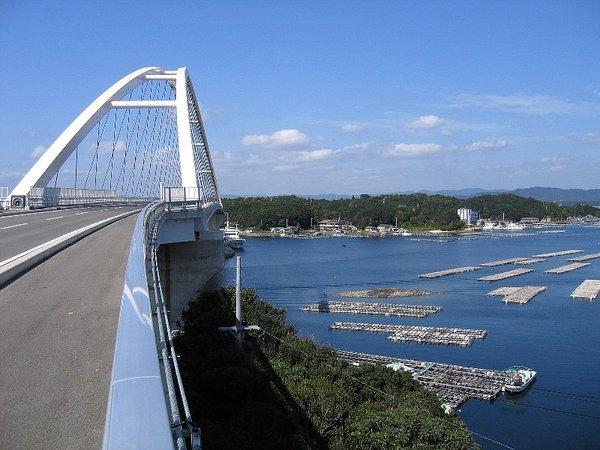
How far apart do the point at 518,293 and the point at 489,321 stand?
8971mm

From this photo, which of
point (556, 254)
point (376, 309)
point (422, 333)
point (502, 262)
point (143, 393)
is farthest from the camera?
point (556, 254)

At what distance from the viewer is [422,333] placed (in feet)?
99.3

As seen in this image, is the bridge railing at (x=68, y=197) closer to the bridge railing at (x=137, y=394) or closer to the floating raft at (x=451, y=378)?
the floating raft at (x=451, y=378)

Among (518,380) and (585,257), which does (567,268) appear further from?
(518,380)

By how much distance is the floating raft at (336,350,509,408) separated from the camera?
70.2 feet

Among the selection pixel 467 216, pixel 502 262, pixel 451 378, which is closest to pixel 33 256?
pixel 451 378

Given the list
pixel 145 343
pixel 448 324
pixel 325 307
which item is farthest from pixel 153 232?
pixel 325 307

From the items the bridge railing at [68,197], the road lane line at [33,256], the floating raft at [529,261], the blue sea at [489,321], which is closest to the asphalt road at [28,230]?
the road lane line at [33,256]

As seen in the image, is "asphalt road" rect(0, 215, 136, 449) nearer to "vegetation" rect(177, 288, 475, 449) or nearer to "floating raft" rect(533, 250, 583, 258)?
"vegetation" rect(177, 288, 475, 449)

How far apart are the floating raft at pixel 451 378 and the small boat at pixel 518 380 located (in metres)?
0.19

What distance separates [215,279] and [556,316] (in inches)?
823

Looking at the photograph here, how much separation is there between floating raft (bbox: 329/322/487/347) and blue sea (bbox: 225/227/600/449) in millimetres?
461

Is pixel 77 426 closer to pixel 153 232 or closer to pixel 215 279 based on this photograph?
pixel 153 232

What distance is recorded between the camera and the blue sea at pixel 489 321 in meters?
19.7
